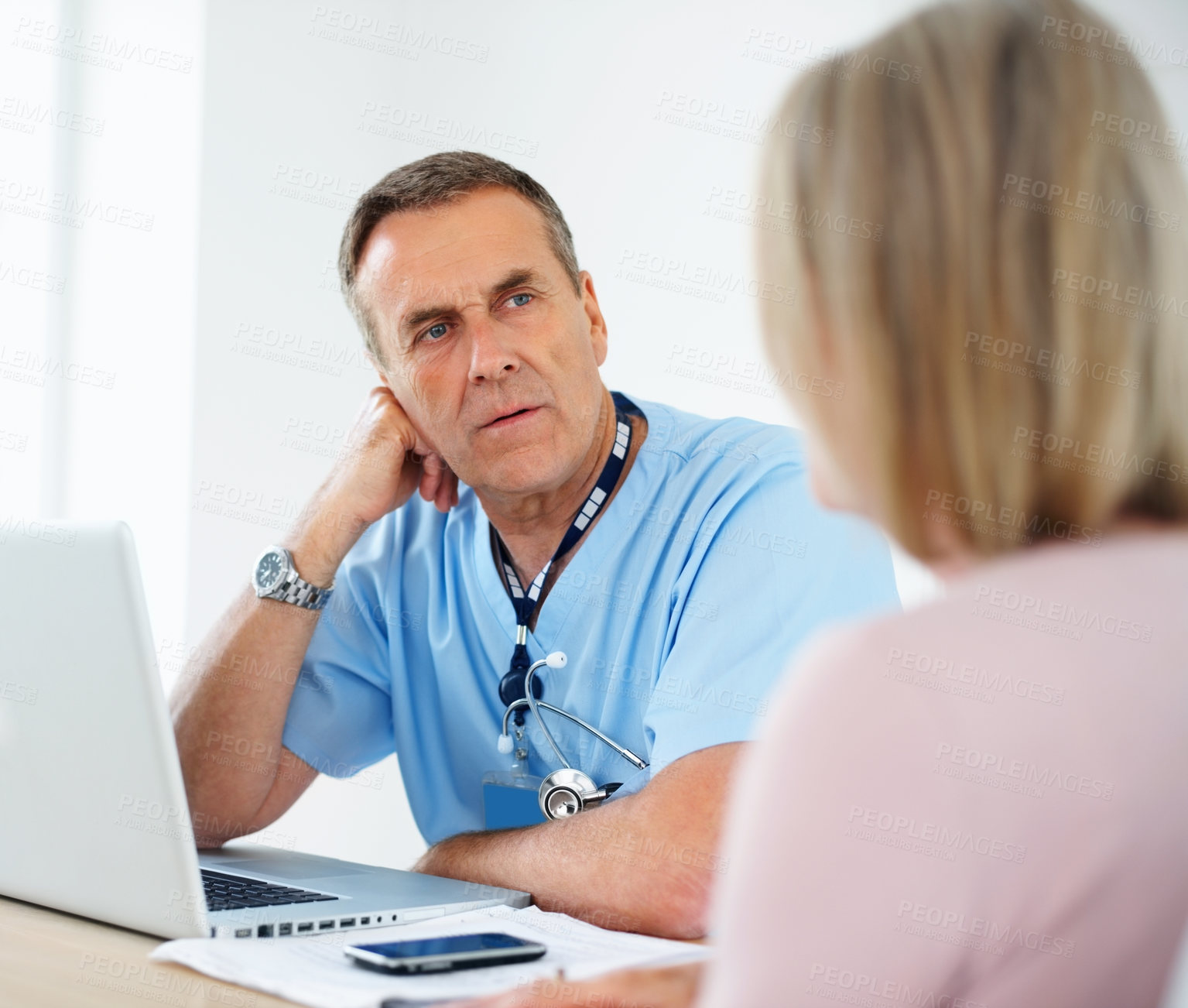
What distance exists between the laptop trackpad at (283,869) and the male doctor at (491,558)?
0.32ft

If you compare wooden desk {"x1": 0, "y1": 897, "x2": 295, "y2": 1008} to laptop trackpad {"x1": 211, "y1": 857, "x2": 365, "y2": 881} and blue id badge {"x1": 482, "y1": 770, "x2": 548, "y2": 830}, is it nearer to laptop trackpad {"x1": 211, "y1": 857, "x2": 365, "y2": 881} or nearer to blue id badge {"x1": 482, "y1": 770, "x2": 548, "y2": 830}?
laptop trackpad {"x1": 211, "y1": 857, "x2": 365, "y2": 881}

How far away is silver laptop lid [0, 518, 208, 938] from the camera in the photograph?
2.78 feet

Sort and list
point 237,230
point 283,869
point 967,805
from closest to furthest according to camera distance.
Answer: point 967,805, point 283,869, point 237,230

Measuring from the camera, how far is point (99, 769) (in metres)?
0.90

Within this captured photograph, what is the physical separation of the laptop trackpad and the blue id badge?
21cm

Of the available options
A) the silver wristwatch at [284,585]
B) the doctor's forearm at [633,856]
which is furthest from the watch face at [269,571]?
the doctor's forearm at [633,856]

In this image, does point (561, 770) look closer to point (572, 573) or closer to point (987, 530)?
point (572, 573)

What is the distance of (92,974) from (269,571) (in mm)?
702

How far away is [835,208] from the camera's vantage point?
0.59m

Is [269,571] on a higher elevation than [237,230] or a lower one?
lower

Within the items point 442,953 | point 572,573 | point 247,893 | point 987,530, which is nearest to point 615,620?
point 572,573

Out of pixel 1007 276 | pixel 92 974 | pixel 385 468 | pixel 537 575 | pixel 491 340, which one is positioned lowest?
pixel 92 974

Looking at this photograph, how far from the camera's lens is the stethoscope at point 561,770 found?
1.25m

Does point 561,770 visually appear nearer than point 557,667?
Yes
